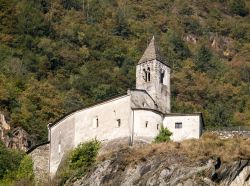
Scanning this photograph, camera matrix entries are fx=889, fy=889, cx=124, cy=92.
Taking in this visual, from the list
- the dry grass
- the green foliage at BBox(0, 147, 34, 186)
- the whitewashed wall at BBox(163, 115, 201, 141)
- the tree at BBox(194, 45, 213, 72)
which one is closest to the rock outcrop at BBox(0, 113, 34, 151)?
the green foliage at BBox(0, 147, 34, 186)

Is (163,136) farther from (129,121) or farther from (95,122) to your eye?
(95,122)

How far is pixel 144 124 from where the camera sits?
177 ft

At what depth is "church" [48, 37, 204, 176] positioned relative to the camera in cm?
5397

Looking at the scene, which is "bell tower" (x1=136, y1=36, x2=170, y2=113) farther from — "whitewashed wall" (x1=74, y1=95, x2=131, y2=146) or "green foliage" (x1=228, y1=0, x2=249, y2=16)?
"green foliage" (x1=228, y1=0, x2=249, y2=16)

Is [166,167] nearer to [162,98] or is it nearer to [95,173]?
[95,173]

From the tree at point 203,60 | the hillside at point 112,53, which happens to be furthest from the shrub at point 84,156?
the tree at point 203,60

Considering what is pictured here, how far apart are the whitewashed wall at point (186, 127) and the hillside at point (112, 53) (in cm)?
1724

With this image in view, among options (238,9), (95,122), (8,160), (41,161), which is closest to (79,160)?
(95,122)

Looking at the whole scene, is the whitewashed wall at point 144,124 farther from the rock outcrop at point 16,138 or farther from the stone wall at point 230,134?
the rock outcrop at point 16,138

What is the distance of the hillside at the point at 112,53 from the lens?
259 ft

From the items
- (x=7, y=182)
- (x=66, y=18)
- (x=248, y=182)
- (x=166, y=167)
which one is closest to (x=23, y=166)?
(x=7, y=182)

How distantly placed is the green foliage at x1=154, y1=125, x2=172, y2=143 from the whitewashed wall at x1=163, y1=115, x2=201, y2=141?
0.55m

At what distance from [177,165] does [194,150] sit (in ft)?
5.81

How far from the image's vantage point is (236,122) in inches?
3068
